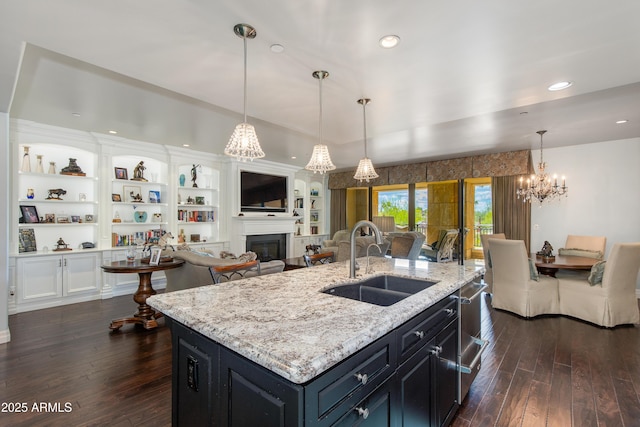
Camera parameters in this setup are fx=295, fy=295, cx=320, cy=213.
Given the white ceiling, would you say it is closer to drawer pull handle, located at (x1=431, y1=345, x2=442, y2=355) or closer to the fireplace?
drawer pull handle, located at (x1=431, y1=345, x2=442, y2=355)

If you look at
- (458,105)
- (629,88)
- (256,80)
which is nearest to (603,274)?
(629,88)

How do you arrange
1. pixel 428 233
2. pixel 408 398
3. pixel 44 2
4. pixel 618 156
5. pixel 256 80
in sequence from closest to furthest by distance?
1. pixel 408 398
2. pixel 44 2
3. pixel 256 80
4. pixel 618 156
5. pixel 428 233

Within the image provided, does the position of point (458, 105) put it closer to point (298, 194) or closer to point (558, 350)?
point (558, 350)

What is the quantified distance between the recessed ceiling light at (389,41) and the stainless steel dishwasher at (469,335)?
1751 mm

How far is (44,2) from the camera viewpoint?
1.63 metres

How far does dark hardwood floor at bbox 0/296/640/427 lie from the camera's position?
2053mm

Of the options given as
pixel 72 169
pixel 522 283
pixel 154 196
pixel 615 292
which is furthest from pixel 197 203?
pixel 615 292

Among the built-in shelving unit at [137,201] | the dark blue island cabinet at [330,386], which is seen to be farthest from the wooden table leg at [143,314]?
the dark blue island cabinet at [330,386]

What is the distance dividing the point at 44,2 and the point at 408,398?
2826 millimetres

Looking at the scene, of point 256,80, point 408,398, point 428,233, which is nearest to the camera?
point 408,398

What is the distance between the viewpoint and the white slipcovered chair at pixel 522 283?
397cm

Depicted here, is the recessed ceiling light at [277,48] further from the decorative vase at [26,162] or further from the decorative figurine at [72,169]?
the decorative vase at [26,162]

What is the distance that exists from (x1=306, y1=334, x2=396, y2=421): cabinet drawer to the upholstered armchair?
5.93 m

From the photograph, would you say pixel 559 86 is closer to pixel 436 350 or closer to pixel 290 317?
pixel 436 350
